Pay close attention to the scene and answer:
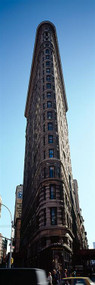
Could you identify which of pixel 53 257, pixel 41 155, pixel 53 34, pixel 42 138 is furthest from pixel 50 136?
pixel 53 34

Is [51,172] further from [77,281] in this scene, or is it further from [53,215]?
[77,281]

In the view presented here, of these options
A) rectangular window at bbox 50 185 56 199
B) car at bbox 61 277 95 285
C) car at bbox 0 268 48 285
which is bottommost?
car at bbox 61 277 95 285

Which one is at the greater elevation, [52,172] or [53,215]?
[52,172]

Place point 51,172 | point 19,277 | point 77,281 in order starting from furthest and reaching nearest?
point 51,172, point 77,281, point 19,277

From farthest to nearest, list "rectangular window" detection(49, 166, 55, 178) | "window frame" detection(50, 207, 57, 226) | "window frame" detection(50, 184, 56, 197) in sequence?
"rectangular window" detection(49, 166, 55, 178), "window frame" detection(50, 184, 56, 197), "window frame" detection(50, 207, 57, 226)

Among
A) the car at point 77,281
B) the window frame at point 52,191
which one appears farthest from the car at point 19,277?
the window frame at point 52,191

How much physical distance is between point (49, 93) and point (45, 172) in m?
21.8

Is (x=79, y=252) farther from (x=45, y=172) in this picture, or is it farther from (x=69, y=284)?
(x=69, y=284)

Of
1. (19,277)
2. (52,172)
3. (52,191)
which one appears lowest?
(19,277)

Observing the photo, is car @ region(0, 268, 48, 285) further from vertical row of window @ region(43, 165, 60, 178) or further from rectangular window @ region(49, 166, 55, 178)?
rectangular window @ region(49, 166, 55, 178)

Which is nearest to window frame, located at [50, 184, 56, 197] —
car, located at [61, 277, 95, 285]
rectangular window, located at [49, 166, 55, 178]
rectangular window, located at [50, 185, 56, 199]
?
rectangular window, located at [50, 185, 56, 199]

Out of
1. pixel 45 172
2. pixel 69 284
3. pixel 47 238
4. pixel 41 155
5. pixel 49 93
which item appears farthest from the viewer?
pixel 49 93

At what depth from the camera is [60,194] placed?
3334cm

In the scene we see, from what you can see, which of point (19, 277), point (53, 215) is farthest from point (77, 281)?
point (53, 215)
